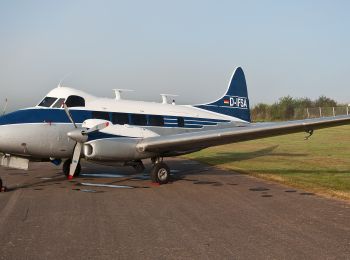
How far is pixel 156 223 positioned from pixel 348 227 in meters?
3.86

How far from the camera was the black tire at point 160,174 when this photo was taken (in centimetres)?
1463

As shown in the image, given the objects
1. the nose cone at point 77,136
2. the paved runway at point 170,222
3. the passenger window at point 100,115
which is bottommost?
the paved runway at point 170,222

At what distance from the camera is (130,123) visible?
1623cm

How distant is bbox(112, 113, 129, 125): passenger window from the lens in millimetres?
15898

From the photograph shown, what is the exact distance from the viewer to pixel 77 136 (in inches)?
545

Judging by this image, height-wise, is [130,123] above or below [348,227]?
above

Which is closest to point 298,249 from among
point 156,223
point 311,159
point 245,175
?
point 156,223

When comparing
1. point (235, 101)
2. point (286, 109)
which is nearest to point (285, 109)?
point (286, 109)

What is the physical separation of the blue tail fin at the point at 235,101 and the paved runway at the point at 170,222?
7.12 meters

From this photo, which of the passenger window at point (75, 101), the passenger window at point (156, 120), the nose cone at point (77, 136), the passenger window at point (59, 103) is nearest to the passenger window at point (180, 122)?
the passenger window at point (156, 120)

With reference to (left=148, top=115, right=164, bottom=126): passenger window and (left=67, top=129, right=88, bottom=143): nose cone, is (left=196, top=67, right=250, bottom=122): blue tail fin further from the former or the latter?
(left=67, top=129, right=88, bottom=143): nose cone

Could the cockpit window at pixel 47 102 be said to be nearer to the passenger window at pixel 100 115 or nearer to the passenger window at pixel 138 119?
the passenger window at pixel 100 115

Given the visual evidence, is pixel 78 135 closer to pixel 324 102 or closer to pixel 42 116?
pixel 42 116

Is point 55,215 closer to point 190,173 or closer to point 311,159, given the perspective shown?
point 190,173
